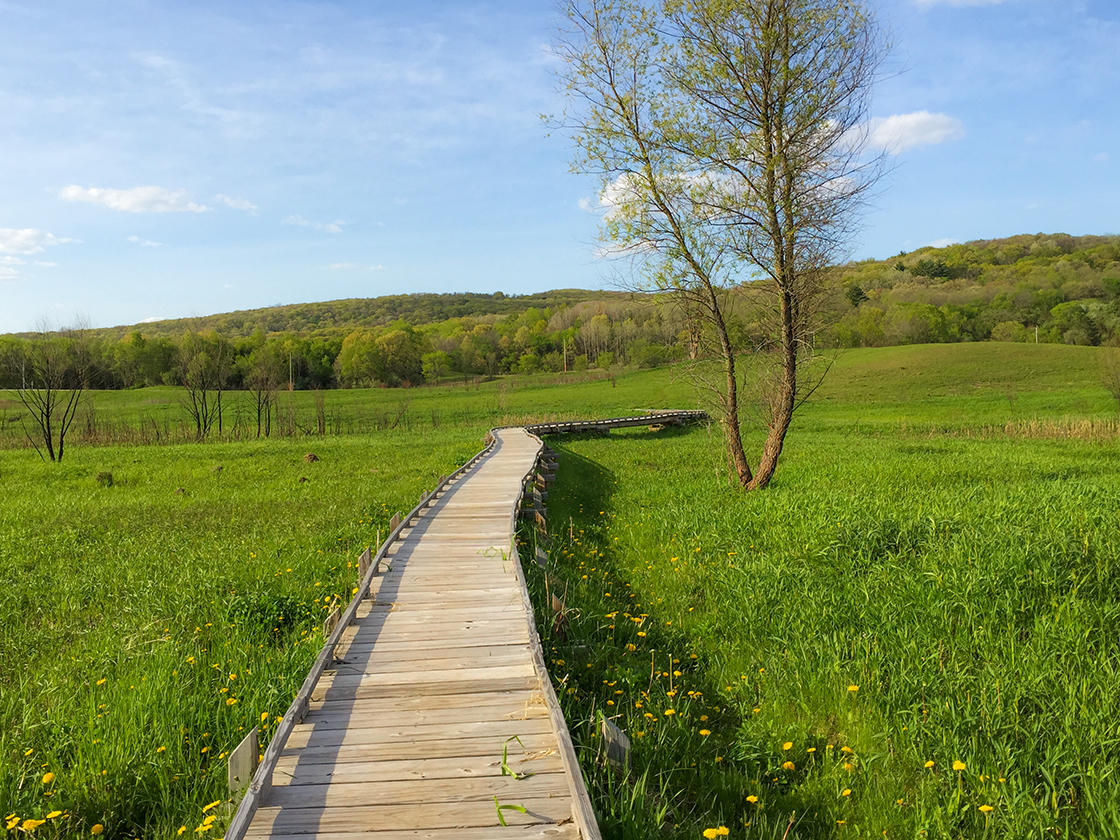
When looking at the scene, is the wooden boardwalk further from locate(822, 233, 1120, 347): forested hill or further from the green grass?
locate(822, 233, 1120, 347): forested hill

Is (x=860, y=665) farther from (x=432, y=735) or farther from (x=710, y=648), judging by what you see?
(x=432, y=735)

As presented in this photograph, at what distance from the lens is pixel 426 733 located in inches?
158

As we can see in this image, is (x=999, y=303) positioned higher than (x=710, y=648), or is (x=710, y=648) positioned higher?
(x=999, y=303)

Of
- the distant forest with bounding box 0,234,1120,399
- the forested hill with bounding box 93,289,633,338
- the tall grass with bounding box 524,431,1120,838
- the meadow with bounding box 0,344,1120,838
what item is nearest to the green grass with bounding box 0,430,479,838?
the meadow with bounding box 0,344,1120,838

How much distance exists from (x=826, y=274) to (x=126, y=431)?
3159 cm

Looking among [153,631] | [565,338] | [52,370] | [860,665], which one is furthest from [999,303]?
[153,631]

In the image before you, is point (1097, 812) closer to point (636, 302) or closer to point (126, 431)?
point (636, 302)

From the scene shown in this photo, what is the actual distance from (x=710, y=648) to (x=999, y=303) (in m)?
→ 90.9

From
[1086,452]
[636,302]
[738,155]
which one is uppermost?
[738,155]

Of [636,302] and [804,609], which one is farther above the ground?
[636,302]

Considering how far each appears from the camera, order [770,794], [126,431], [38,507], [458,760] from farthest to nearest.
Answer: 1. [126,431]
2. [38,507]
3. [770,794]
4. [458,760]

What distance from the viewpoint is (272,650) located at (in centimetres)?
579

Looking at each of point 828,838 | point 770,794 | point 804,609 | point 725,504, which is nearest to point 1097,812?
point 828,838

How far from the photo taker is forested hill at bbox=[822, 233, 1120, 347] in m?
70.0
